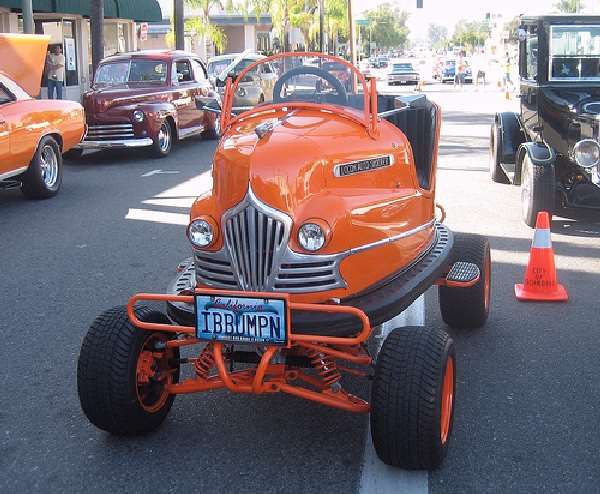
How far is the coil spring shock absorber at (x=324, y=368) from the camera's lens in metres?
4.09

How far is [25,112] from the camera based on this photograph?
35.7ft

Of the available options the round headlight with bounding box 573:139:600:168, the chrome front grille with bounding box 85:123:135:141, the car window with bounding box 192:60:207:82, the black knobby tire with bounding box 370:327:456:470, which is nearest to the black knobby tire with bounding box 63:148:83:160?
the chrome front grille with bounding box 85:123:135:141

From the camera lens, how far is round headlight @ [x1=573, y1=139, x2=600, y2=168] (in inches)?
339

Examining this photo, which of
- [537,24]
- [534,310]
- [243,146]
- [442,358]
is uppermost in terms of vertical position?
[537,24]

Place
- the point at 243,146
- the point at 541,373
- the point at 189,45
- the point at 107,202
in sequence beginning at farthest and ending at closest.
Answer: the point at 189,45, the point at 107,202, the point at 541,373, the point at 243,146

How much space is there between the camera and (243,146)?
15.0 ft

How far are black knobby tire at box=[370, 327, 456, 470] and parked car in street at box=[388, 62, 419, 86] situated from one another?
4727 cm

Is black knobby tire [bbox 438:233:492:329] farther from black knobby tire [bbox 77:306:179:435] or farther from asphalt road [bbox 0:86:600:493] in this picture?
black knobby tire [bbox 77:306:179:435]

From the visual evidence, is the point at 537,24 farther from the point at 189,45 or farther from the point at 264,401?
the point at 189,45

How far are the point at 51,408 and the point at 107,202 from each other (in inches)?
272

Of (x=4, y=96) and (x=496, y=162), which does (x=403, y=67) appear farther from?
(x=4, y=96)

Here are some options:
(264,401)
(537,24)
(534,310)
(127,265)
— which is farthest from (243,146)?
(537,24)

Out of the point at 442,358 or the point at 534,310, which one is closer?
the point at 442,358

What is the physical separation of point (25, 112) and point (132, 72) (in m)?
5.83
